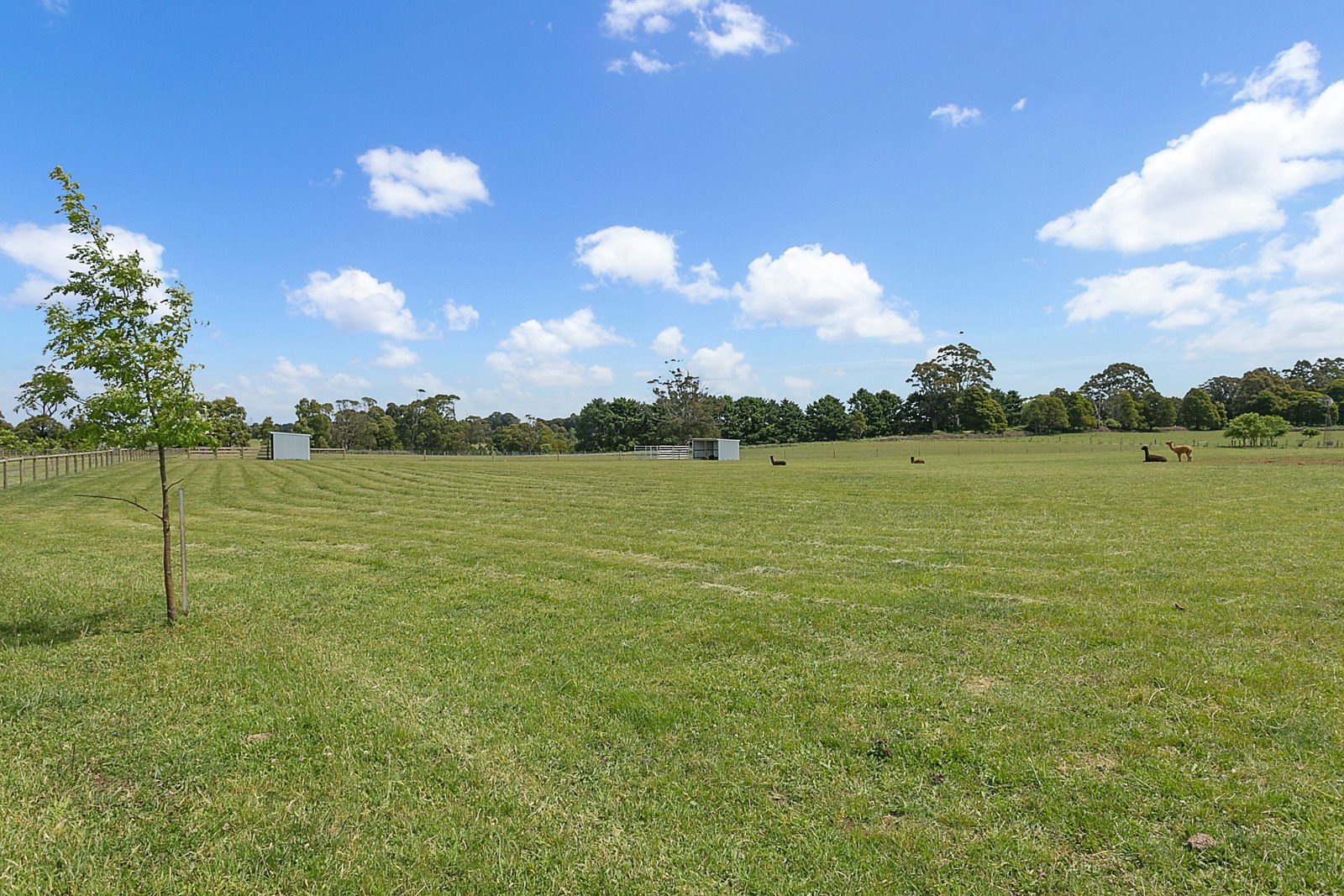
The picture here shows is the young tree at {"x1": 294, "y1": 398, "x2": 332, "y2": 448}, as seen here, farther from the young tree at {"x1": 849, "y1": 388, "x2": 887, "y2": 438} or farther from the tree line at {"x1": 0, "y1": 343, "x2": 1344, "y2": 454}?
the young tree at {"x1": 849, "y1": 388, "x2": 887, "y2": 438}

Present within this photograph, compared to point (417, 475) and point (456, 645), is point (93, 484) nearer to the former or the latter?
point (417, 475)

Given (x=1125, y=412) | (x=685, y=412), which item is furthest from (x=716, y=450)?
(x=1125, y=412)

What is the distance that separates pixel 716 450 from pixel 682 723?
5731 cm

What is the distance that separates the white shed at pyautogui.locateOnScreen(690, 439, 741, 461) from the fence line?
40742 mm

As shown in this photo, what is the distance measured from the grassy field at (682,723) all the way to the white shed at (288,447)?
151ft

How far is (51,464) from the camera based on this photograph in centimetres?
3403

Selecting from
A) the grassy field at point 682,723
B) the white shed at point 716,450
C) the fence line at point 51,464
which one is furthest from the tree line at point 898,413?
the grassy field at point 682,723

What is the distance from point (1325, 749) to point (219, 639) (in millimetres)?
9035

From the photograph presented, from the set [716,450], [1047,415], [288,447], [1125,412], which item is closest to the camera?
[288,447]

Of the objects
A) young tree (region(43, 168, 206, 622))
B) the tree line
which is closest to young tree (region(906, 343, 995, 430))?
the tree line

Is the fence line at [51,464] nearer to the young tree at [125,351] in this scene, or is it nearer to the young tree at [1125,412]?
the young tree at [125,351]

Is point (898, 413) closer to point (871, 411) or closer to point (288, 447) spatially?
point (871, 411)

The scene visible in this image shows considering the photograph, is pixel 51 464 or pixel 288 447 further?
pixel 288 447

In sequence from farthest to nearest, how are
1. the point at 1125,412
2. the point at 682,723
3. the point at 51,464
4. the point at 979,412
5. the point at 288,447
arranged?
the point at 1125,412 < the point at 979,412 < the point at 288,447 < the point at 51,464 < the point at 682,723
